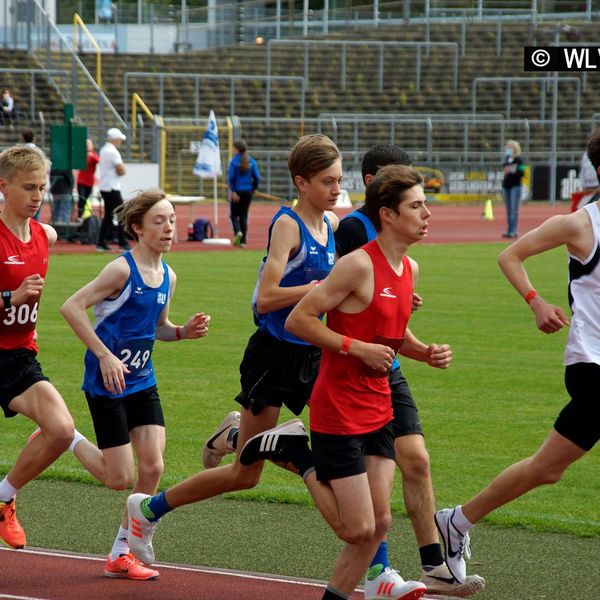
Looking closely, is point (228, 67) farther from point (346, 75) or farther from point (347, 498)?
point (347, 498)

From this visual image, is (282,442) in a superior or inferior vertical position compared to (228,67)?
inferior

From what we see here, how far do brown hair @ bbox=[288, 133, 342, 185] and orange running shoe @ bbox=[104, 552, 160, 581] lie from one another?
76.5 inches

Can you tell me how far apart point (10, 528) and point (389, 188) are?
260cm

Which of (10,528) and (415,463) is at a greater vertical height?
(415,463)

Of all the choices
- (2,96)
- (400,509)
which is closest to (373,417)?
(400,509)

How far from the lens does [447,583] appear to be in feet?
19.0

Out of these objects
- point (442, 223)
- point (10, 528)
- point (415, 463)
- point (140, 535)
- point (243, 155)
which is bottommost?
point (442, 223)

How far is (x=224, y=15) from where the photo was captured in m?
52.0

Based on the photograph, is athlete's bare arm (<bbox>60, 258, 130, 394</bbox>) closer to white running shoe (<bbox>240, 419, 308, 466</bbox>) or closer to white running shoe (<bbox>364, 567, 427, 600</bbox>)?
white running shoe (<bbox>240, 419, 308, 466</bbox>)

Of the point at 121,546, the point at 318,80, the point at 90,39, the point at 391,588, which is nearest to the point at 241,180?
the point at 121,546

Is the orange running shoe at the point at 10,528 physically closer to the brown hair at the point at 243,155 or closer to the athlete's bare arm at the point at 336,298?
the athlete's bare arm at the point at 336,298

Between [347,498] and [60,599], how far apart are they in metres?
1.43

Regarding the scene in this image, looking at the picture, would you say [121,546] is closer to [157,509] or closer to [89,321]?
[157,509]

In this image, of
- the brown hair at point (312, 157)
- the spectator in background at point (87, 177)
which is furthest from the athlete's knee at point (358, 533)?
the spectator in background at point (87, 177)
